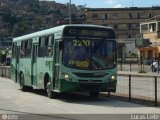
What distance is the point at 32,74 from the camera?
27.7 m

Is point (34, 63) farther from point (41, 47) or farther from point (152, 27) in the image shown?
point (152, 27)

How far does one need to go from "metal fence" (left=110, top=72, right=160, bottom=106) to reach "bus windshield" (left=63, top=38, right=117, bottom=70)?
159 centimetres

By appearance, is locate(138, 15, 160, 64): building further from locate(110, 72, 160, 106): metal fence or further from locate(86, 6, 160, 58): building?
locate(110, 72, 160, 106): metal fence

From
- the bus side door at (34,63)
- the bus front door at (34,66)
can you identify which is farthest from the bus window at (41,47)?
the bus front door at (34,66)

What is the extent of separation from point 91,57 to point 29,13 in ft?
372

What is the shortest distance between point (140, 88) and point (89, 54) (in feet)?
11.8

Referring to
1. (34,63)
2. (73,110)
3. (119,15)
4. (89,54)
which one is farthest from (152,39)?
(73,110)

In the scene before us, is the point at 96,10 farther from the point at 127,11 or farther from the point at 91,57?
the point at 91,57

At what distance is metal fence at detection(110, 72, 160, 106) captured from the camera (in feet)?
69.1

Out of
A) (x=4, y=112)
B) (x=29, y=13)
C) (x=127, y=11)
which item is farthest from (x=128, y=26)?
(x=4, y=112)

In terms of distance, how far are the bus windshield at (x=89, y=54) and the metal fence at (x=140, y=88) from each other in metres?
1.59

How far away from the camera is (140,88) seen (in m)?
24.3

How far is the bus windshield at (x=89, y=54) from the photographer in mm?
21938

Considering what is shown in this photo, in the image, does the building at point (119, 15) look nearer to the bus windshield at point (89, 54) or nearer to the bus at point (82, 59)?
the bus at point (82, 59)
